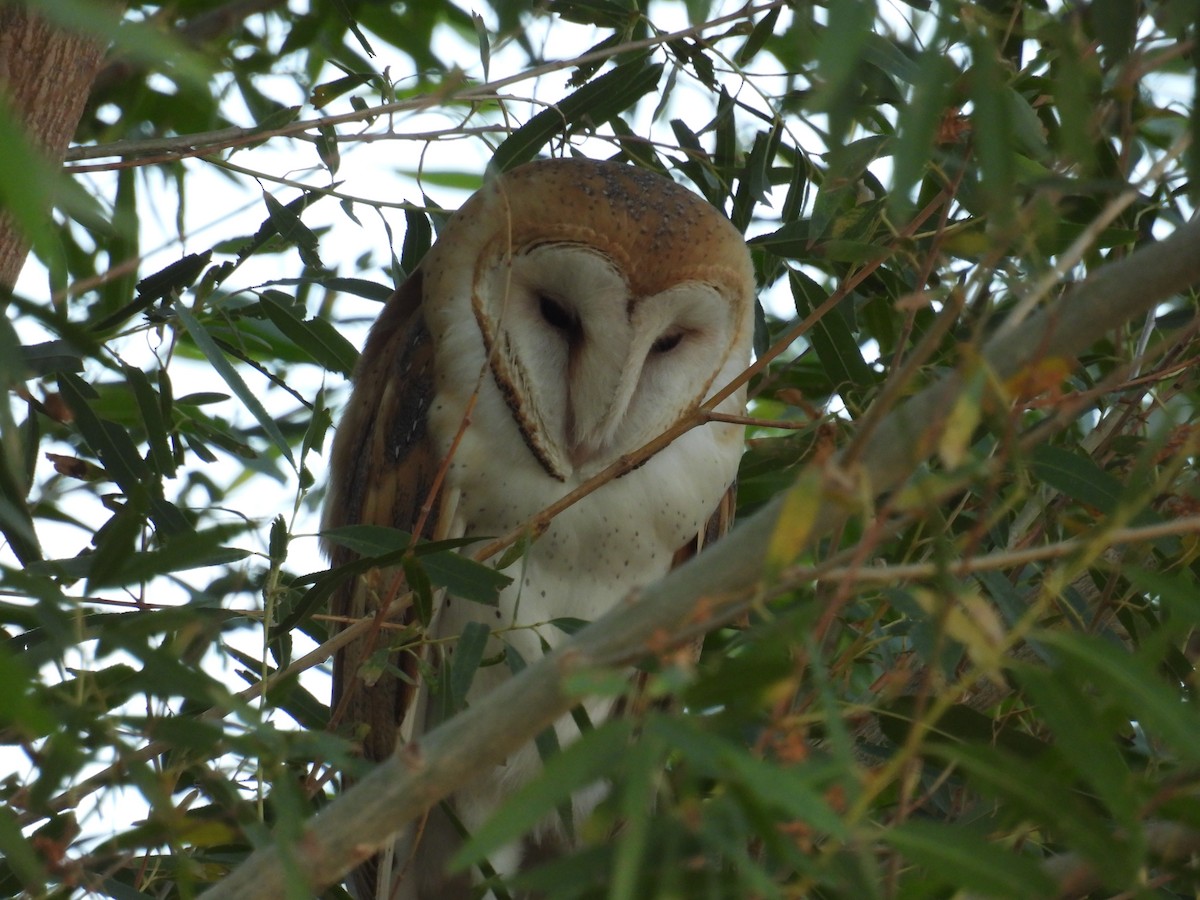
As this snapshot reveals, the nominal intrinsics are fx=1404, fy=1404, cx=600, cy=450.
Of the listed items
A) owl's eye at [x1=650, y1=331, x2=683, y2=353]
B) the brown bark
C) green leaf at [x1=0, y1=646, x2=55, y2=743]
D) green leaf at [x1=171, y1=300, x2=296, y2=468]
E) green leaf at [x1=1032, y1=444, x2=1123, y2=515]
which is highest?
the brown bark

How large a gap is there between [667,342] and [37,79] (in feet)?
3.03

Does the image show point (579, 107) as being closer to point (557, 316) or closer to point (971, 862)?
point (557, 316)

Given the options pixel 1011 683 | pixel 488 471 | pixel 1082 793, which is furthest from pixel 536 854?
pixel 1082 793

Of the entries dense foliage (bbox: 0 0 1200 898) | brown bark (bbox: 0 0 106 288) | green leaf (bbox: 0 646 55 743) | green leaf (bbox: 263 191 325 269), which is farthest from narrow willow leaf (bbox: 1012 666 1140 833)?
green leaf (bbox: 263 191 325 269)

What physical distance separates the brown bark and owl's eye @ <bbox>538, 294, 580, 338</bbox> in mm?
697

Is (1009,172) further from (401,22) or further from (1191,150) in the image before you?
(401,22)

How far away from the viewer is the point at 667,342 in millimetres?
2080

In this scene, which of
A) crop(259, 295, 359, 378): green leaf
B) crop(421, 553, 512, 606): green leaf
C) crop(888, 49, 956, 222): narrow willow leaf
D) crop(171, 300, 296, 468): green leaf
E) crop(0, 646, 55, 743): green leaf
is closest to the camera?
crop(0, 646, 55, 743): green leaf

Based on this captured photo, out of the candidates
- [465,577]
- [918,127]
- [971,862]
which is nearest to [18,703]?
[971,862]

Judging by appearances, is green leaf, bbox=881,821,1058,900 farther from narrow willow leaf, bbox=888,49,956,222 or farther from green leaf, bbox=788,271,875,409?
green leaf, bbox=788,271,875,409

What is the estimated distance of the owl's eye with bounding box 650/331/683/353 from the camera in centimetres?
207

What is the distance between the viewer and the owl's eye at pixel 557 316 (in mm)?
2029

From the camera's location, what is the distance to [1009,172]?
0.97 metres

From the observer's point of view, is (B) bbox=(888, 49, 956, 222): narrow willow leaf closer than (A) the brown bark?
Yes
